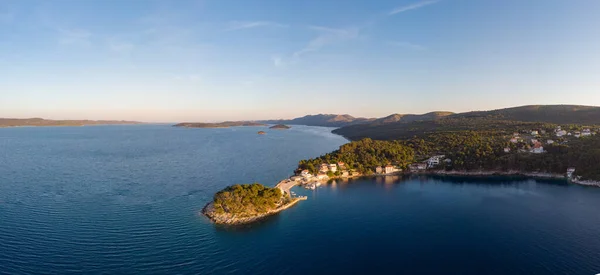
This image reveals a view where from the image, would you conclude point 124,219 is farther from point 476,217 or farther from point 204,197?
point 476,217

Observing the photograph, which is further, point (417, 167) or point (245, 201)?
point (417, 167)

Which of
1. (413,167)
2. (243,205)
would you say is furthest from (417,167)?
(243,205)

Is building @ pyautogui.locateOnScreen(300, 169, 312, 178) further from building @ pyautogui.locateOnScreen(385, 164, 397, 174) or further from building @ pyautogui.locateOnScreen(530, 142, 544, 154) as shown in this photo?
building @ pyautogui.locateOnScreen(530, 142, 544, 154)

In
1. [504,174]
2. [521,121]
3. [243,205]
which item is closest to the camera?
[243,205]

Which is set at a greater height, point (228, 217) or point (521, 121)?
point (521, 121)

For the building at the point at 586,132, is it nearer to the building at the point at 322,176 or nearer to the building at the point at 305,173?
the building at the point at 322,176

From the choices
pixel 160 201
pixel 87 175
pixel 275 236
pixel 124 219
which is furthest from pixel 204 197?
pixel 87 175

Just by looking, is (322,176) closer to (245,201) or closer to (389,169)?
(389,169)
